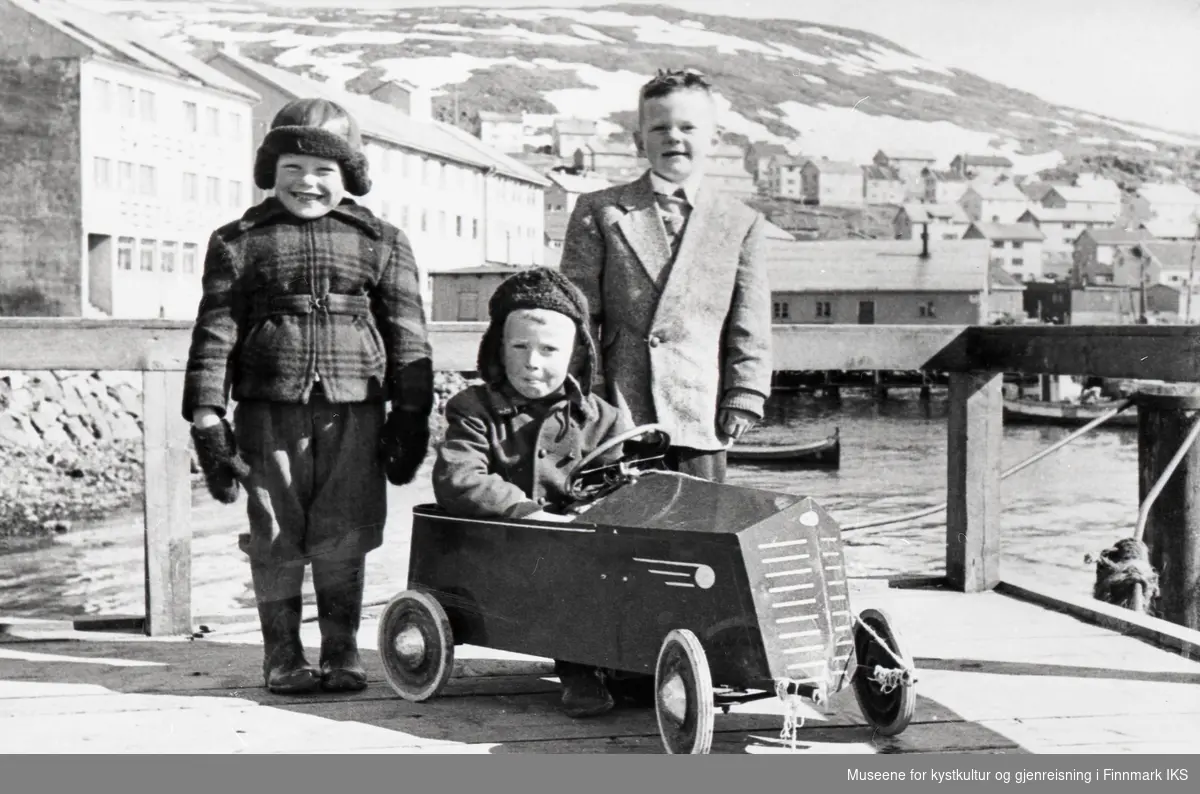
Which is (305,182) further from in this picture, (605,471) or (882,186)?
(882,186)

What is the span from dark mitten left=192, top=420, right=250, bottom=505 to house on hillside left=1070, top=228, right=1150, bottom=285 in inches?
145

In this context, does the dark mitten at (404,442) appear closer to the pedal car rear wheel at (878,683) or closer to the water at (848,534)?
the pedal car rear wheel at (878,683)

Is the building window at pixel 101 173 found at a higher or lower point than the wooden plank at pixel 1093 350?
higher

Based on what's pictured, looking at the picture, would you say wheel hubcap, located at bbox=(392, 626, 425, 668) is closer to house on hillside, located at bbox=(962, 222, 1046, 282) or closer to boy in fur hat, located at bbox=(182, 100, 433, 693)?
boy in fur hat, located at bbox=(182, 100, 433, 693)

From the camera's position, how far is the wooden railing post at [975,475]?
4223 millimetres

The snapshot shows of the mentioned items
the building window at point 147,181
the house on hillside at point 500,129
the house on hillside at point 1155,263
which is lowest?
the house on hillside at point 1155,263

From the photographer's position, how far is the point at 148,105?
428 cm

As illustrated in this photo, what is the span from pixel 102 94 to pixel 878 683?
2955 millimetres

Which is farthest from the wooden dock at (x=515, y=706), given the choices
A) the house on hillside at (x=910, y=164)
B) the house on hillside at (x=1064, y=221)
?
the house on hillside at (x=1064, y=221)

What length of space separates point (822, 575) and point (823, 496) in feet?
54.9

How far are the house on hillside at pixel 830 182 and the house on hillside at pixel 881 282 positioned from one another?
0.21 meters

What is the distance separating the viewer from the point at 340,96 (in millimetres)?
4070
